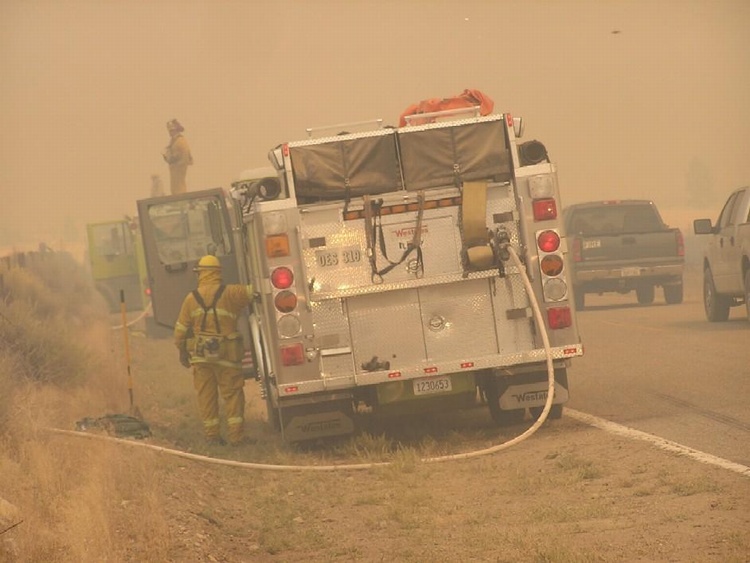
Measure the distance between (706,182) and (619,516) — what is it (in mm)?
118469

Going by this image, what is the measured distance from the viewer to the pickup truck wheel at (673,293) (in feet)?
101

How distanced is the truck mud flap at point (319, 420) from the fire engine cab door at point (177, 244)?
5.20m

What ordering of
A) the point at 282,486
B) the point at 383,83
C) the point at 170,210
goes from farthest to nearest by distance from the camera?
the point at 383,83
the point at 170,210
the point at 282,486

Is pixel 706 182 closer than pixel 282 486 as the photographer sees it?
No

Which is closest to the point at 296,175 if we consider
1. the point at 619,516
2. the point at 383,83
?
the point at 619,516

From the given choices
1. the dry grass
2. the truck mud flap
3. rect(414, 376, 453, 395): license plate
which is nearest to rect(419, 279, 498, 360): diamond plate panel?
rect(414, 376, 453, 395): license plate

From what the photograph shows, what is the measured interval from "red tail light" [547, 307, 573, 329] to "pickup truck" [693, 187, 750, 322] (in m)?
8.34

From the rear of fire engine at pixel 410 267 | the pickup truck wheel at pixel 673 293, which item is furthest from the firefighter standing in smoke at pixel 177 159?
the rear of fire engine at pixel 410 267

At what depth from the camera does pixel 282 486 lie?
12469 millimetres

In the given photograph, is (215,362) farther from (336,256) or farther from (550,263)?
(550,263)

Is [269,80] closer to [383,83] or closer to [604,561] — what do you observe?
[383,83]

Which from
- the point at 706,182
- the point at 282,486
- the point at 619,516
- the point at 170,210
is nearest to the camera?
the point at 619,516

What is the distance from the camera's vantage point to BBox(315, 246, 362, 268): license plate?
517 inches

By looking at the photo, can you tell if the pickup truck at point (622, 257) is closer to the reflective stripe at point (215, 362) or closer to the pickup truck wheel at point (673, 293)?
the pickup truck wheel at point (673, 293)
